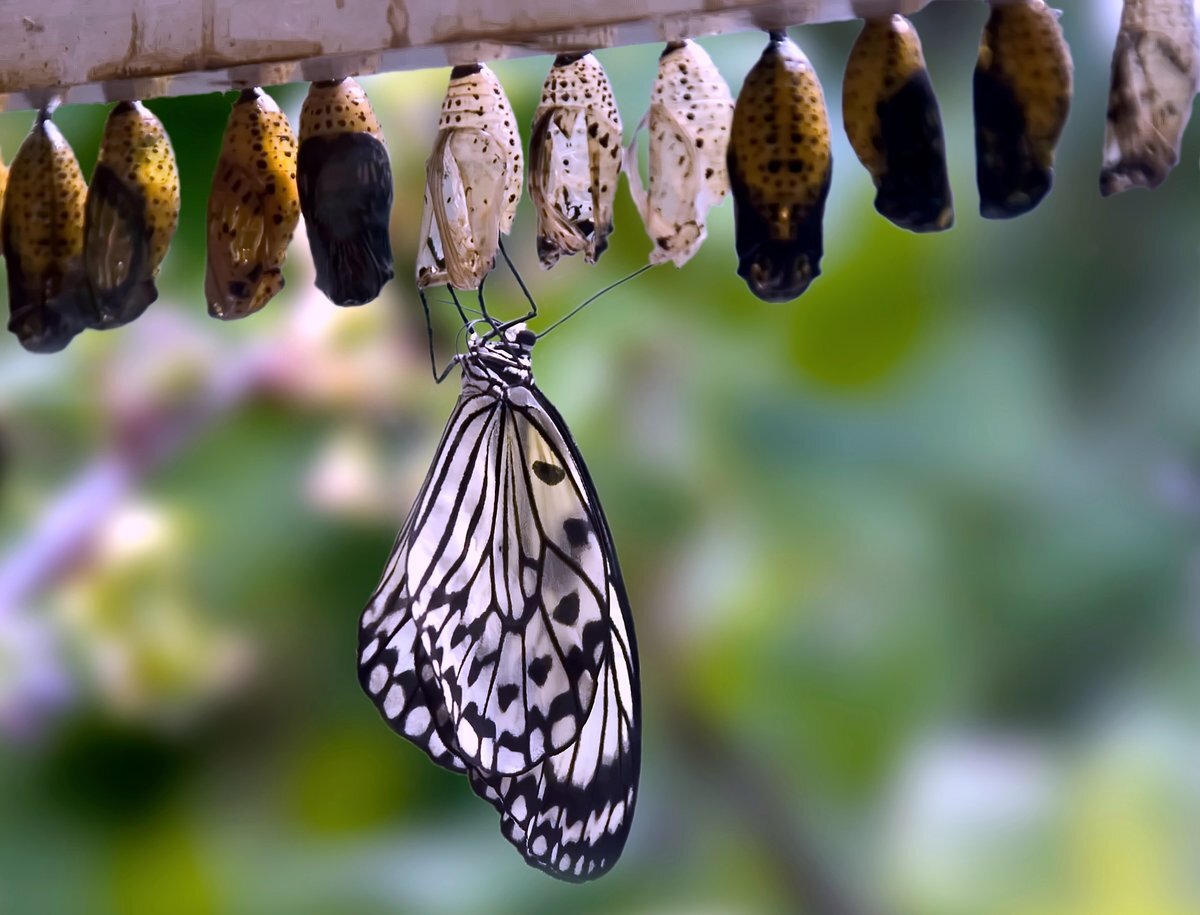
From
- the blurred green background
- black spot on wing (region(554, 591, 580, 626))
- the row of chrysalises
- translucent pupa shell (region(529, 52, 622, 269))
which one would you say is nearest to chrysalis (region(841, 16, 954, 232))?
the row of chrysalises

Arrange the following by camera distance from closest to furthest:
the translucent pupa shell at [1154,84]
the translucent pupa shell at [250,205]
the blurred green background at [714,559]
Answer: the translucent pupa shell at [1154,84] → the translucent pupa shell at [250,205] → the blurred green background at [714,559]

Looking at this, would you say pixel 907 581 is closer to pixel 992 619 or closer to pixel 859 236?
pixel 992 619

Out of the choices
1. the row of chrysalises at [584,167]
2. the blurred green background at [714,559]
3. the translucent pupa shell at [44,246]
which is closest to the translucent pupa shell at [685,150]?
the row of chrysalises at [584,167]

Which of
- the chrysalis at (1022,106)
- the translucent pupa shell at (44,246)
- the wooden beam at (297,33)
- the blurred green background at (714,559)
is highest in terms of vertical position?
the wooden beam at (297,33)

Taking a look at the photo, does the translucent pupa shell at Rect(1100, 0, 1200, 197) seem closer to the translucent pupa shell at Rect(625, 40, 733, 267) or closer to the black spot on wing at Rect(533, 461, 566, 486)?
the translucent pupa shell at Rect(625, 40, 733, 267)

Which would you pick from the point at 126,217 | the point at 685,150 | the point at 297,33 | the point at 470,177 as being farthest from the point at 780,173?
the point at 126,217

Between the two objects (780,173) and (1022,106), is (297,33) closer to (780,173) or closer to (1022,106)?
(780,173)

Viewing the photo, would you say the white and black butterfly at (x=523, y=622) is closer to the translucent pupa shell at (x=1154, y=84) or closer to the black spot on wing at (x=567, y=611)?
the black spot on wing at (x=567, y=611)
